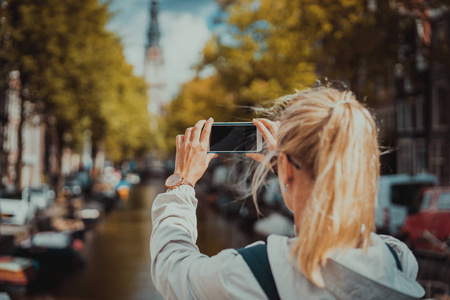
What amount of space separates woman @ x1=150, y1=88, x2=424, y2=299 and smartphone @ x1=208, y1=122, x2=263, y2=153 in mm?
202

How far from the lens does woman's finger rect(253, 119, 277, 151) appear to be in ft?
5.90

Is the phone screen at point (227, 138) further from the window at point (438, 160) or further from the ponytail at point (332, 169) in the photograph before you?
the window at point (438, 160)

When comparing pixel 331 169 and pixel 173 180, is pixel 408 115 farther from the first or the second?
pixel 331 169

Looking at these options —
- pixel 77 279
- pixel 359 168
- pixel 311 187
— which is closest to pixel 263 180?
pixel 311 187

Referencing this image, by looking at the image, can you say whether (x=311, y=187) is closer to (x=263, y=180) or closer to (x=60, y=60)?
(x=263, y=180)

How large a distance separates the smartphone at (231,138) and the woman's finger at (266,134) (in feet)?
0.10

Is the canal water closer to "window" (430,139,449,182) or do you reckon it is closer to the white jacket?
"window" (430,139,449,182)

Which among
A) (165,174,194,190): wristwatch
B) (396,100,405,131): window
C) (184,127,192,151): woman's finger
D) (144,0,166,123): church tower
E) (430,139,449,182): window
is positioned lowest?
(430,139,449,182): window

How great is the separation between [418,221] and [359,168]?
548 inches

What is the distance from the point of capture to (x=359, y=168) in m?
1.51

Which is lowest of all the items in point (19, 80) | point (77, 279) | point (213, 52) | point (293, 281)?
point (77, 279)

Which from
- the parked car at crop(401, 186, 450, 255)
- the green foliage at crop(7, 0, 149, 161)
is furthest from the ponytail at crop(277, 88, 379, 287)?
the green foliage at crop(7, 0, 149, 161)

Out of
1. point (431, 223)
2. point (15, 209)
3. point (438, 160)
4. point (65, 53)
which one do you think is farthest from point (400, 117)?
point (15, 209)

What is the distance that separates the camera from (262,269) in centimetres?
145
